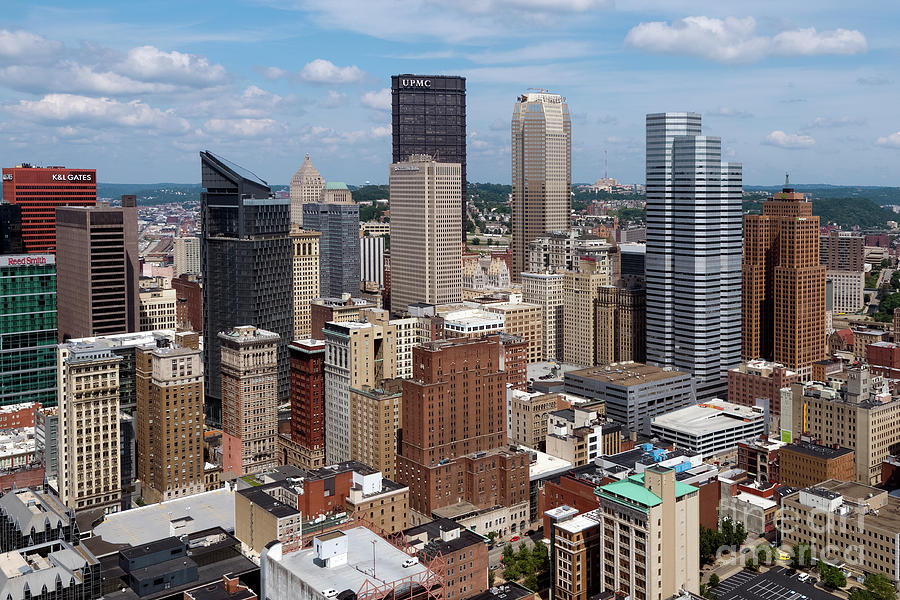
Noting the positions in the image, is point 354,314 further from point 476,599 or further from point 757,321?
point 476,599

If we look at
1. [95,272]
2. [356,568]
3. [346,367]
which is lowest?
[356,568]

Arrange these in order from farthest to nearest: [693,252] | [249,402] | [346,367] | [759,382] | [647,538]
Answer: [693,252], [759,382], [249,402], [346,367], [647,538]

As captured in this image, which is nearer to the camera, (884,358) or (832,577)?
(832,577)

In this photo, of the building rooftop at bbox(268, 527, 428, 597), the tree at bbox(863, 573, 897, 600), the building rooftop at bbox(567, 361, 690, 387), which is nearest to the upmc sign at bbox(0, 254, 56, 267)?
the building rooftop at bbox(567, 361, 690, 387)

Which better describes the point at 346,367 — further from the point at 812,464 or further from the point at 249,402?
the point at 812,464

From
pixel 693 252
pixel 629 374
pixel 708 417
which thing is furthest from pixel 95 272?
pixel 708 417

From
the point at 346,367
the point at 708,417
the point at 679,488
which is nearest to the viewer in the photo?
the point at 679,488

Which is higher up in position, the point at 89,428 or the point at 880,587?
the point at 89,428
